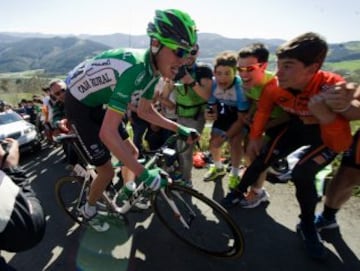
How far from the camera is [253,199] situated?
470 centimetres

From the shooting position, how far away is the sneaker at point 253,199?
466 centimetres

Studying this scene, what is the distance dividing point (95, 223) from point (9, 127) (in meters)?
7.78

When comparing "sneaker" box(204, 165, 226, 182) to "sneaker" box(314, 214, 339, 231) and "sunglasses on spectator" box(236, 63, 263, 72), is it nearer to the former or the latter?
"sneaker" box(314, 214, 339, 231)

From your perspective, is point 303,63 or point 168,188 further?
point 168,188

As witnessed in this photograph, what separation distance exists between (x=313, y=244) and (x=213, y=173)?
A: 265 cm

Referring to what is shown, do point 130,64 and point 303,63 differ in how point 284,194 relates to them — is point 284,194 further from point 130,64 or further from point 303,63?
point 130,64

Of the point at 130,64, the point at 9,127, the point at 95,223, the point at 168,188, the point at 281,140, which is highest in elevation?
the point at 130,64

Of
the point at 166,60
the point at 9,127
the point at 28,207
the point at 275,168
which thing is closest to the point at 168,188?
the point at 166,60

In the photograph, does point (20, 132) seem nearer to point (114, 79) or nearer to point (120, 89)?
point (114, 79)

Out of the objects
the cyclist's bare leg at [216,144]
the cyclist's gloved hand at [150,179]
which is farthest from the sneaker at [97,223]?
the cyclist's bare leg at [216,144]

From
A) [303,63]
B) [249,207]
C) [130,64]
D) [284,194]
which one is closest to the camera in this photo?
[130,64]

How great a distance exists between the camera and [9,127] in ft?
33.3

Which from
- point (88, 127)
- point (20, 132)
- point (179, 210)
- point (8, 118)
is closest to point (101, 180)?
point (88, 127)

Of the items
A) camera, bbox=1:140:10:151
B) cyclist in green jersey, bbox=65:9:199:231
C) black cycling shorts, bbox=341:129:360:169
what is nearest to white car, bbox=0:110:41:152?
cyclist in green jersey, bbox=65:9:199:231
